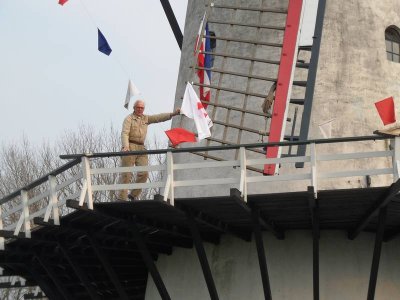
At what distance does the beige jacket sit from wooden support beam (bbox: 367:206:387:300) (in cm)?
297

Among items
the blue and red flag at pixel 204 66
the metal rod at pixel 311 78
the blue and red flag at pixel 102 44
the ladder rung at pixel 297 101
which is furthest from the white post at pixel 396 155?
the blue and red flag at pixel 102 44

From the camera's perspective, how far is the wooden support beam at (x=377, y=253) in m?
9.27

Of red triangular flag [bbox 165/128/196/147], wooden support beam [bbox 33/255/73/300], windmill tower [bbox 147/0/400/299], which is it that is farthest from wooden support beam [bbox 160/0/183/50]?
wooden support beam [bbox 33/255/73/300]

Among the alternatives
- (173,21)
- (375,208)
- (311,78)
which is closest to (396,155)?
(375,208)

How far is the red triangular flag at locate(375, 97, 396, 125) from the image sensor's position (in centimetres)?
1009

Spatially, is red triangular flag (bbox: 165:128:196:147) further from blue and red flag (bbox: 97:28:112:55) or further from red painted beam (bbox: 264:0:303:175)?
blue and red flag (bbox: 97:28:112:55)

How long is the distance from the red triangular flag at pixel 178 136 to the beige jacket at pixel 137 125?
758 millimetres

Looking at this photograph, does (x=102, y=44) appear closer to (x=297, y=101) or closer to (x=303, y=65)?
(x=303, y=65)

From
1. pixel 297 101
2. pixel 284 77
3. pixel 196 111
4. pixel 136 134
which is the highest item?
pixel 284 77

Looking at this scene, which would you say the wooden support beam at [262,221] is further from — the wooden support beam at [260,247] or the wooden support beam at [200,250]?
the wooden support beam at [200,250]

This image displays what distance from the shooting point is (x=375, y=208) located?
9.37 metres

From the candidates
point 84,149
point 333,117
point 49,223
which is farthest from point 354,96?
point 84,149

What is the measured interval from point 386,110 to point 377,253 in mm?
1774

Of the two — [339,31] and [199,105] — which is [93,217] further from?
[339,31]
